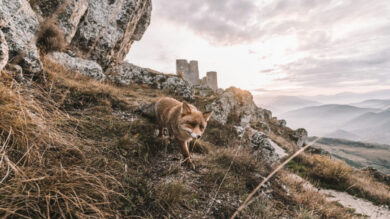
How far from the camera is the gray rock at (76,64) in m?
6.50

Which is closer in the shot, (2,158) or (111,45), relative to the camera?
(2,158)

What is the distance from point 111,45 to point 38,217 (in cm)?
1062

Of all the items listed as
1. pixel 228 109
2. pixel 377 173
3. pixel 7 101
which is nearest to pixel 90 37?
pixel 7 101

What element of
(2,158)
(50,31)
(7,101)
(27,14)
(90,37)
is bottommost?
(2,158)

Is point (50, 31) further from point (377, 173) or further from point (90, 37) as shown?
point (377, 173)

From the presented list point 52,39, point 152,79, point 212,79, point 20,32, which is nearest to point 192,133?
point 20,32

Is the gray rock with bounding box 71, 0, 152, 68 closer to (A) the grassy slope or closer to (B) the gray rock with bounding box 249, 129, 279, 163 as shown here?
(A) the grassy slope

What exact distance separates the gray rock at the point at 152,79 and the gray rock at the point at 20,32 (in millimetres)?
6505

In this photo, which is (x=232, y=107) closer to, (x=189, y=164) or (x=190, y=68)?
(x=189, y=164)

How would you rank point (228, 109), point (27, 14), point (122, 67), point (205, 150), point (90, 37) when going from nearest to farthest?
point (27, 14), point (205, 150), point (90, 37), point (228, 109), point (122, 67)

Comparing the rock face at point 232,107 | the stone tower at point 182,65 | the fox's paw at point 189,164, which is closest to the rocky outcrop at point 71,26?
the fox's paw at point 189,164

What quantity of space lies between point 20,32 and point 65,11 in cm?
428

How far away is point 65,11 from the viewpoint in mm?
6617

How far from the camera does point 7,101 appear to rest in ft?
6.27
